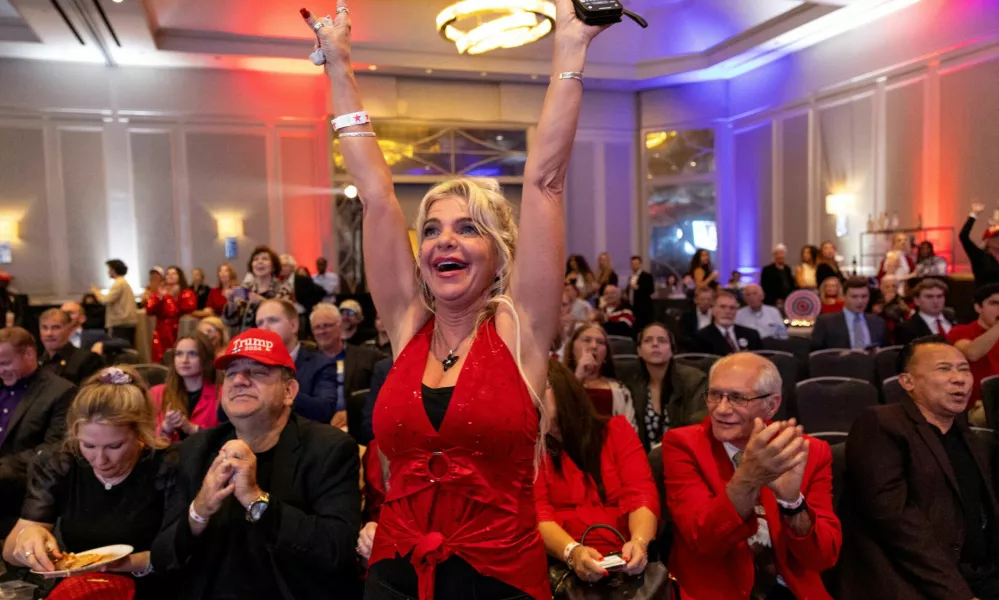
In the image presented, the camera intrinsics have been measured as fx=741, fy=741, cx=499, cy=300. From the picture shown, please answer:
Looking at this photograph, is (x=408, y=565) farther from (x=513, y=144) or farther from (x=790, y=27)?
(x=513, y=144)

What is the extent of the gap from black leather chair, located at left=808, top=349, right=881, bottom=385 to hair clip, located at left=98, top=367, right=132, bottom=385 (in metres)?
4.14

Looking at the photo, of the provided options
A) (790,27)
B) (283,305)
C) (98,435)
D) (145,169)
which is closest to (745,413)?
(98,435)

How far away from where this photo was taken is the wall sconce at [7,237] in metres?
10.8

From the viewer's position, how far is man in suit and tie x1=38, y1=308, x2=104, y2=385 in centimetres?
425

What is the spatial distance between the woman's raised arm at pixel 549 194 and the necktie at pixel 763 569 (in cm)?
123

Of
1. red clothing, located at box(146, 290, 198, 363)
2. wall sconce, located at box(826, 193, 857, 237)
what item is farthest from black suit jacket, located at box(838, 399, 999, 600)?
wall sconce, located at box(826, 193, 857, 237)

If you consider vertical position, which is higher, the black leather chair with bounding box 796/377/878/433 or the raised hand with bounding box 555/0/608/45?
the raised hand with bounding box 555/0/608/45

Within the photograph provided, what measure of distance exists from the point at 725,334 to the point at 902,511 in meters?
3.32

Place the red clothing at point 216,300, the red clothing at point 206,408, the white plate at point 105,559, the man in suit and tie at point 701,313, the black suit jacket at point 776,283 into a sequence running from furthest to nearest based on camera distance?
the black suit jacket at point 776,283, the red clothing at point 216,300, the man in suit and tie at point 701,313, the red clothing at point 206,408, the white plate at point 105,559

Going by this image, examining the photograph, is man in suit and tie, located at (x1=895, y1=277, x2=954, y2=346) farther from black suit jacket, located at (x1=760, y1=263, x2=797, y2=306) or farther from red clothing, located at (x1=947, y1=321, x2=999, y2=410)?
black suit jacket, located at (x1=760, y1=263, x2=797, y2=306)

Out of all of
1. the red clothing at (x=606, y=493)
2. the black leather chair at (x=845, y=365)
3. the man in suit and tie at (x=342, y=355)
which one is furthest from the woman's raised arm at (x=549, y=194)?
the black leather chair at (x=845, y=365)

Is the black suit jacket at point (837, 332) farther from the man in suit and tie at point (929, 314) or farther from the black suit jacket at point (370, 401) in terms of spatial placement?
the black suit jacket at point (370, 401)

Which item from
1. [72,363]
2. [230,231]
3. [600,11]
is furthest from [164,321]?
[600,11]

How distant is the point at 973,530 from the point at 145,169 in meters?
11.8
